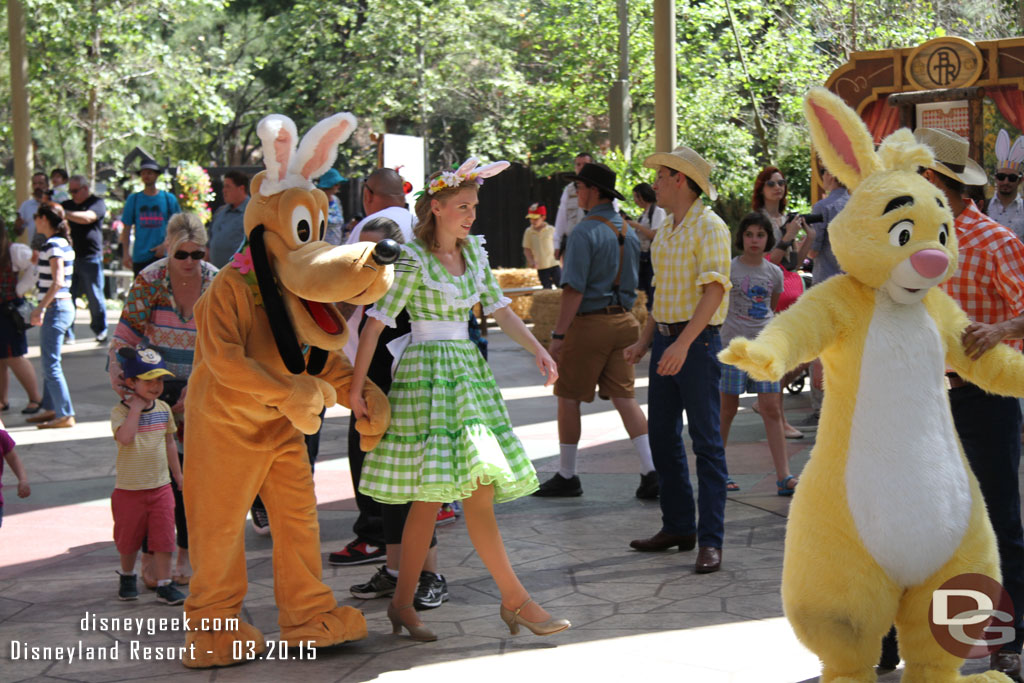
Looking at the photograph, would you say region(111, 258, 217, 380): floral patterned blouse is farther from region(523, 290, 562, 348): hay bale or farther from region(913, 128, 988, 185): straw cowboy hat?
region(523, 290, 562, 348): hay bale

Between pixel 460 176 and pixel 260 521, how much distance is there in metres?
2.75

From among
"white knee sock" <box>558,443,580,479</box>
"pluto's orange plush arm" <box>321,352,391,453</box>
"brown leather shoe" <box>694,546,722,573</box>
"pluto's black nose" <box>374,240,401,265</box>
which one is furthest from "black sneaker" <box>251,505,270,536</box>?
"pluto's black nose" <box>374,240,401,265</box>

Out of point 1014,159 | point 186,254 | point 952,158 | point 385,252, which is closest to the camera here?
point 952,158

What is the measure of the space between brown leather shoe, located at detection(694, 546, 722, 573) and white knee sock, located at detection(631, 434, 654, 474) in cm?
153

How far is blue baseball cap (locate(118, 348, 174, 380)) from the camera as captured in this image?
17.7ft

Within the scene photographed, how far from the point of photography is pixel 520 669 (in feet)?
14.6

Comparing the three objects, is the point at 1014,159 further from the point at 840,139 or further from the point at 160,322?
the point at 160,322

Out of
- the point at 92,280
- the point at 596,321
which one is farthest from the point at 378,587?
the point at 92,280

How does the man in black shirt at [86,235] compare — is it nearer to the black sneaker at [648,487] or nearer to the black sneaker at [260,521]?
the black sneaker at [260,521]

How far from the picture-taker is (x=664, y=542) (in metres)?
6.02

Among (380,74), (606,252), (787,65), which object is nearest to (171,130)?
(380,74)

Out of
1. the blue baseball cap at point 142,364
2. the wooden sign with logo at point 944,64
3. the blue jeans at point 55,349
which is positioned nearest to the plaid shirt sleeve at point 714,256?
the blue baseball cap at point 142,364

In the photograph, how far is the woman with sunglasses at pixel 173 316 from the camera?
5.65 metres

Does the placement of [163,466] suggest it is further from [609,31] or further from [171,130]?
[171,130]
